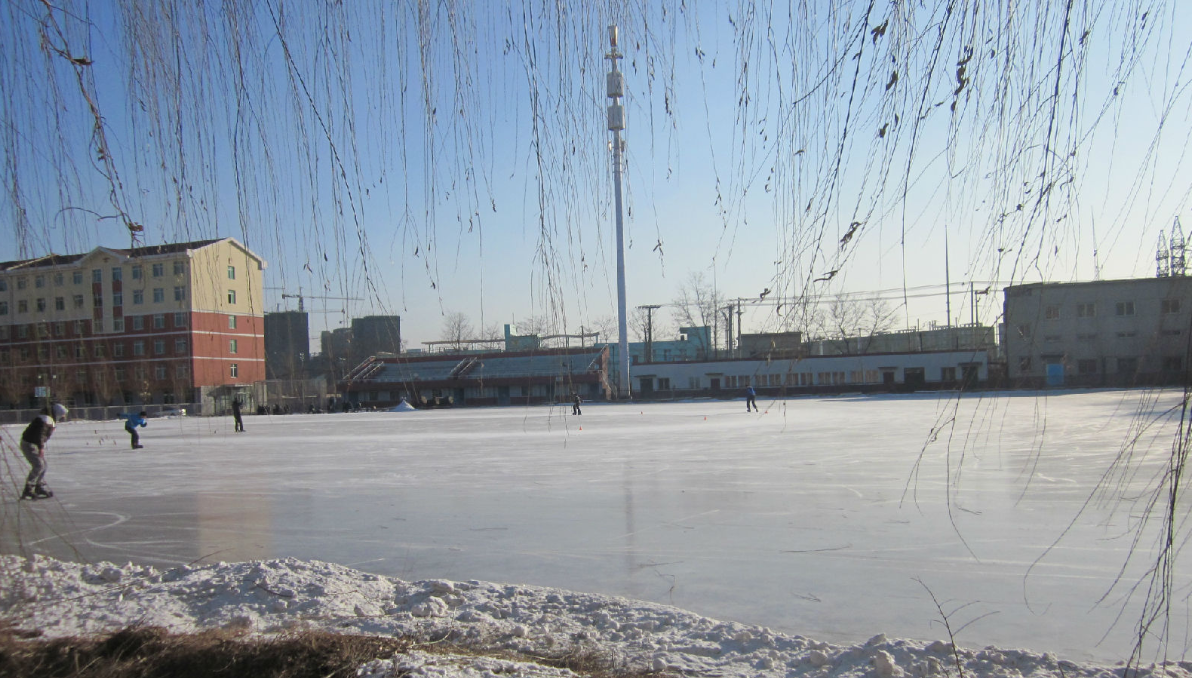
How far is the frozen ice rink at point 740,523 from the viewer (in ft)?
14.6

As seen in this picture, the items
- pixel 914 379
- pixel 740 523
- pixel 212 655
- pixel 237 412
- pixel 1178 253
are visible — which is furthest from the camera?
pixel 914 379

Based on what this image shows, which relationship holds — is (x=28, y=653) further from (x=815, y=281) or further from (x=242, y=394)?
(x=242, y=394)

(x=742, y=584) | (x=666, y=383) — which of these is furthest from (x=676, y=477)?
(x=666, y=383)

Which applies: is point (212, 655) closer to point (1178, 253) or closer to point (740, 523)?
point (1178, 253)

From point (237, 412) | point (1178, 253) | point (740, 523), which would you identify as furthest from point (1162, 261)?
point (237, 412)

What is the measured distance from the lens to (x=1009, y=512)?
7625 mm

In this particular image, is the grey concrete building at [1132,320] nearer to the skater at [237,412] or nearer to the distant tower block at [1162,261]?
the distant tower block at [1162,261]

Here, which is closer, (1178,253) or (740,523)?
(1178,253)

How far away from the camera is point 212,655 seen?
344cm

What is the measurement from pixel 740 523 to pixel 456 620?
3.86 metres

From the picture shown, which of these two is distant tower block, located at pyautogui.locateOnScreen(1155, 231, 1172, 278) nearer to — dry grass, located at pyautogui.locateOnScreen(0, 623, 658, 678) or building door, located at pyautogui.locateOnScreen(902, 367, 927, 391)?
dry grass, located at pyautogui.locateOnScreen(0, 623, 658, 678)

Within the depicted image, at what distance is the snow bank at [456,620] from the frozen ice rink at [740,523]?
365 millimetres

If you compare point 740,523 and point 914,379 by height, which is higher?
point 740,523

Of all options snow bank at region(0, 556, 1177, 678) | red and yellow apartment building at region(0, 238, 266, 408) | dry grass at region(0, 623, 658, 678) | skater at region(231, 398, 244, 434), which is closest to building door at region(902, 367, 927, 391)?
skater at region(231, 398, 244, 434)
